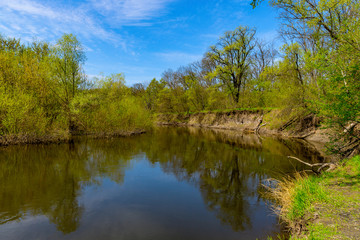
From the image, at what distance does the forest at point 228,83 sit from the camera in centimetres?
888

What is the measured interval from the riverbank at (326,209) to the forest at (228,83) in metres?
2.92

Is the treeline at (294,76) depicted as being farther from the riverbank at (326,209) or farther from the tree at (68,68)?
the tree at (68,68)

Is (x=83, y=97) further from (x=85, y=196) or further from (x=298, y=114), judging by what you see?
(x=298, y=114)

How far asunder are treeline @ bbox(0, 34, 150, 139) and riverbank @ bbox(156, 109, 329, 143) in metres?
19.0

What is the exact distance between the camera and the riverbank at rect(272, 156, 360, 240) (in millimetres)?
4273

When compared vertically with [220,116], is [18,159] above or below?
below

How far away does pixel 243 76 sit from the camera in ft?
139

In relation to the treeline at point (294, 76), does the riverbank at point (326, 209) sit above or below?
below

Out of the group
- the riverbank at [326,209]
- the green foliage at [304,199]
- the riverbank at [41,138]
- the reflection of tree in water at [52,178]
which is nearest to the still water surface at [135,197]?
the reflection of tree in water at [52,178]

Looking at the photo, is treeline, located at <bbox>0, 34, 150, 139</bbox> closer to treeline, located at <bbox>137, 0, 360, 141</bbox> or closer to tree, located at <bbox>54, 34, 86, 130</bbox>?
tree, located at <bbox>54, 34, 86, 130</bbox>

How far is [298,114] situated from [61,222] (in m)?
26.9

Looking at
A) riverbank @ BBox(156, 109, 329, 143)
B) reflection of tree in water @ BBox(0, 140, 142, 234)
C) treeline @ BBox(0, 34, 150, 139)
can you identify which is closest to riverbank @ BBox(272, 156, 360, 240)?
riverbank @ BBox(156, 109, 329, 143)

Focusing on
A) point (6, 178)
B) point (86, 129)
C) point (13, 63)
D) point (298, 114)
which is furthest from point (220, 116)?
point (6, 178)

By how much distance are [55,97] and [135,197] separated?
20544 millimetres
